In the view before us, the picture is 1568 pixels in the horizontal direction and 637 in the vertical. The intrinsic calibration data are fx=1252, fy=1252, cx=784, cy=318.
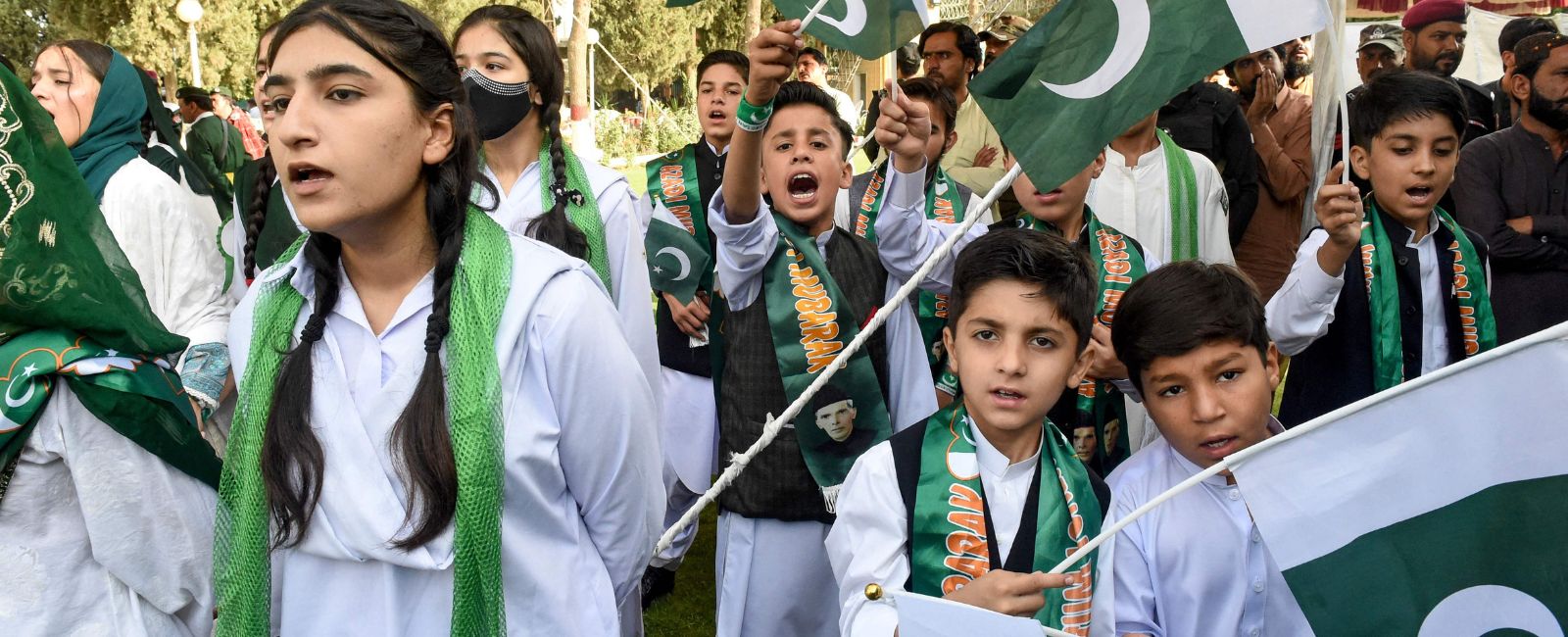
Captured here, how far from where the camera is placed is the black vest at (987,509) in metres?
2.36

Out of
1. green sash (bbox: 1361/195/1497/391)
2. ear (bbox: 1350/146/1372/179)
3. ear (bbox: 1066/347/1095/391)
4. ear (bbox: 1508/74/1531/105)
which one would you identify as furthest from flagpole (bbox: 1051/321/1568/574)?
ear (bbox: 1508/74/1531/105)

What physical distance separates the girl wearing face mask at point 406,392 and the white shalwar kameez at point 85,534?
0.32m

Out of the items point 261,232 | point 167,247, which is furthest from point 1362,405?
point 261,232

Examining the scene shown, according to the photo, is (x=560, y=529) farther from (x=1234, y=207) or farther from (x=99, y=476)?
(x=1234, y=207)

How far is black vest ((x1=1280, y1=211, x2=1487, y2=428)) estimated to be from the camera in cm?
319

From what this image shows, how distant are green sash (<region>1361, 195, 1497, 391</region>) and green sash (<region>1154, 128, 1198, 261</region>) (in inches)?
32.1

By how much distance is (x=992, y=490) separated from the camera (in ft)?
7.95

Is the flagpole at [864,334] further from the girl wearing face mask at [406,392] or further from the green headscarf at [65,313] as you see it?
the green headscarf at [65,313]

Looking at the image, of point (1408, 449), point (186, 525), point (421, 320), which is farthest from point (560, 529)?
point (1408, 449)

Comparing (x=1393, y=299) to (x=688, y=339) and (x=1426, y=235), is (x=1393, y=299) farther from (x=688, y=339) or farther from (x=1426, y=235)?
(x=688, y=339)

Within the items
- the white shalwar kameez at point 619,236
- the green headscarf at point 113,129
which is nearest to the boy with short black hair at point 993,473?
the white shalwar kameez at point 619,236

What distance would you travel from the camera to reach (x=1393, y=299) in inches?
124

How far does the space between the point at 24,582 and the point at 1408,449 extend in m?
2.34

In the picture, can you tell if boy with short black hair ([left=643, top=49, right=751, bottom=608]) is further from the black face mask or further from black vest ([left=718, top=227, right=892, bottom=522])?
the black face mask
